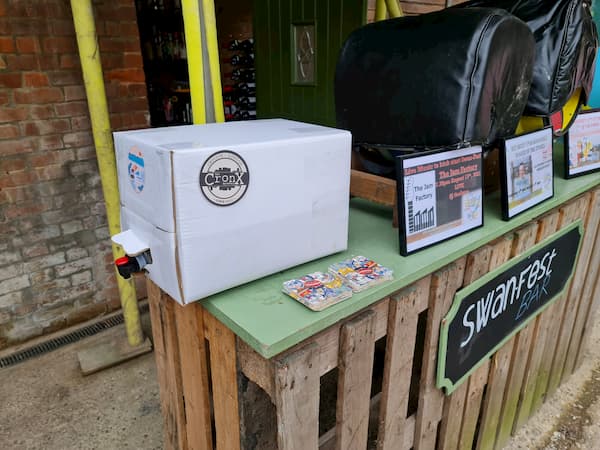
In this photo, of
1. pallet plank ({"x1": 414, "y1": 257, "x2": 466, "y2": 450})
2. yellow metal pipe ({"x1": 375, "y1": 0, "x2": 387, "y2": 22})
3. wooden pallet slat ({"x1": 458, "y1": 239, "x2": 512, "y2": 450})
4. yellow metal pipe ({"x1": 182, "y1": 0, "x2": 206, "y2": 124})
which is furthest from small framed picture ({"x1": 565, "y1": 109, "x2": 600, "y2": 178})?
yellow metal pipe ({"x1": 182, "y1": 0, "x2": 206, "y2": 124})

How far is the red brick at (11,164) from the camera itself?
2396mm

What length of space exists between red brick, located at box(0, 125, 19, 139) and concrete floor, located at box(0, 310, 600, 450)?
1.31 m

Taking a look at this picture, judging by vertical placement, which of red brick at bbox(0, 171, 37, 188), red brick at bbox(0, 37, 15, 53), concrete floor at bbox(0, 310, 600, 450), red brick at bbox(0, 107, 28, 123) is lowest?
concrete floor at bbox(0, 310, 600, 450)

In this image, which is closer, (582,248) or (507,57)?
(507,57)

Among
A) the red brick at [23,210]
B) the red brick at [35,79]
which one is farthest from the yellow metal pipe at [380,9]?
the red brick at [23,210]

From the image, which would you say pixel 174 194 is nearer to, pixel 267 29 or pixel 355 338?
pixel 355 338

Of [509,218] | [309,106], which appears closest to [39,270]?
[309,106]

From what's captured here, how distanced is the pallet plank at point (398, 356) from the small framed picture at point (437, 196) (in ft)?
0.45

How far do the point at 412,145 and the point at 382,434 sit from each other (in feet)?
3.01

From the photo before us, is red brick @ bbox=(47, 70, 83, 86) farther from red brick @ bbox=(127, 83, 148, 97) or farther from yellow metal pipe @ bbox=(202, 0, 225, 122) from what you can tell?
yellow metal pipe @ bbox=(202, 0, 225, 122)

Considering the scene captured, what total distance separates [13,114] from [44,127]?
6.3 inches

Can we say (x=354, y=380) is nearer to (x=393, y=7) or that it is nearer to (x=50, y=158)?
(x=393, y=7)

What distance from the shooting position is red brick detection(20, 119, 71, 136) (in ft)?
7.95

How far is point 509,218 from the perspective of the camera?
4.81 ft
